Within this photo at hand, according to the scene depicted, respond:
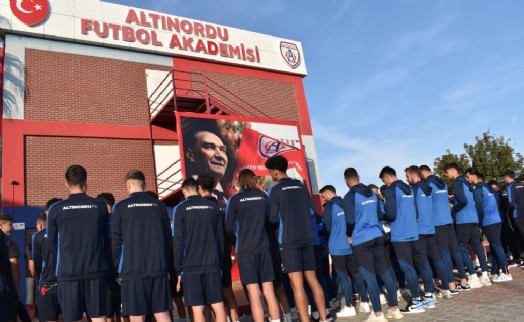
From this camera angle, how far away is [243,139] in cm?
1403

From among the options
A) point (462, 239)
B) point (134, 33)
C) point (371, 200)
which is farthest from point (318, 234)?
point (134, 33)

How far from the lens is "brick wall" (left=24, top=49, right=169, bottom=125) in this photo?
1278 centimetres

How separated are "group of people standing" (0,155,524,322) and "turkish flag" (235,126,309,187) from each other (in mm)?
6895

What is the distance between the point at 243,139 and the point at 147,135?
3.48m

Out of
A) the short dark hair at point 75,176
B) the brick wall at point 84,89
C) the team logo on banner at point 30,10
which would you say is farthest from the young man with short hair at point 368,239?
the team logo on banner at point 30,10

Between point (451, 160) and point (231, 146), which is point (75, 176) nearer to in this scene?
point (231, 146)

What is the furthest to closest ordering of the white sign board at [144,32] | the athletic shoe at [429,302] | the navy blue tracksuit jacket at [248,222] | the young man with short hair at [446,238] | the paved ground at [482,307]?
the white sign board at [144,32] → the young man with short hair at [446,238] → the athletic shoe at [429,302] → the navy blue tracksuit jacket at [248,222] → the paved ground at [482,307]

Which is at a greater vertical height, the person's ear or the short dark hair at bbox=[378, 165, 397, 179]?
the person's ear

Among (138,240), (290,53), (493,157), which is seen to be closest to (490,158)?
(493,157)

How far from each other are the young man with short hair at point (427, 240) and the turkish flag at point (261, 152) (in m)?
7.29

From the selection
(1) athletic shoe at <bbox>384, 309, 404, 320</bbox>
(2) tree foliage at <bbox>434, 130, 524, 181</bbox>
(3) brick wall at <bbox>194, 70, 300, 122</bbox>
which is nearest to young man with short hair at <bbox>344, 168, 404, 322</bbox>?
(1) athletic shoe at <bbox>384, 309, 404, 320</bbox>

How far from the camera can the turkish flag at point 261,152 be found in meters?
13.9

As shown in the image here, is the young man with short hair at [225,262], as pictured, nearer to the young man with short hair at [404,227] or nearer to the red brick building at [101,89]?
the young man with short hair at [404,227]

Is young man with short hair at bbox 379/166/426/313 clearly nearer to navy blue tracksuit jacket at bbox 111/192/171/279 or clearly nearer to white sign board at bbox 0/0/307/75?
navy blue tracksuit jacket at bbox 111/192/171/279
